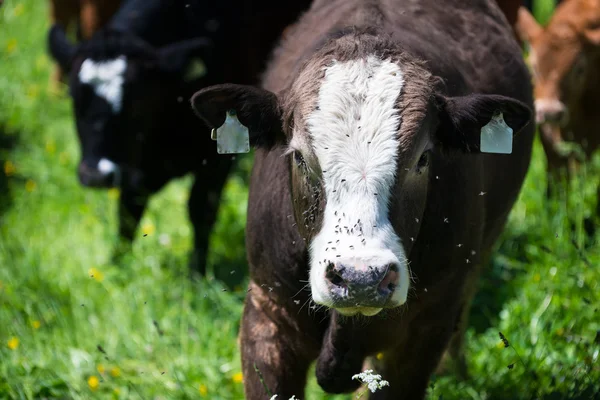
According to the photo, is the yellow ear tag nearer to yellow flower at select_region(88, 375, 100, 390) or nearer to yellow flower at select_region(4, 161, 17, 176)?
yellow flower at select_region(88, 375, 100, 390)

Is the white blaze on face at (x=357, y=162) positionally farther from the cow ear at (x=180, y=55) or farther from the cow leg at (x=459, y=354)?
the cow ear at (x=180, y=55)

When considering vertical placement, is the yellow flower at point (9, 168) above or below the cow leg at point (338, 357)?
below

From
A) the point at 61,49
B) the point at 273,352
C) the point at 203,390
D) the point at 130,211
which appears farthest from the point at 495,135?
the point at 61,49

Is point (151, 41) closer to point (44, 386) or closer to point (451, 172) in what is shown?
point (44, 386)

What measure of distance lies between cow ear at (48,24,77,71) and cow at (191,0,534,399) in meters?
3.00

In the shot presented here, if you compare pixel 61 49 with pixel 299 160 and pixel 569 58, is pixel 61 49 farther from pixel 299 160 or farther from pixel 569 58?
pixel 299 160

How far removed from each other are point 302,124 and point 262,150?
57 cm

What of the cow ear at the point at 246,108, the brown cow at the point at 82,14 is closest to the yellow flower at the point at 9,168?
the brown cow at the point at 82,14

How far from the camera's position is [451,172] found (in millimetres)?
3549

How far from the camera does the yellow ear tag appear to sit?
3371 mm

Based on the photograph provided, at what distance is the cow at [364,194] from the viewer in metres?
2.96

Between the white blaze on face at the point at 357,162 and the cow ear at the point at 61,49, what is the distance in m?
3.94

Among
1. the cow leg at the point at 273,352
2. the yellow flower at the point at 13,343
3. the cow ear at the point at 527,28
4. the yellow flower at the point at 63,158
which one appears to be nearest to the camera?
the cow leg at the point at 273,352

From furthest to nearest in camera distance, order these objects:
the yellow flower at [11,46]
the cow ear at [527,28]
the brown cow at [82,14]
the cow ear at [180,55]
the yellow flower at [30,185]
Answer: the yellow flower at [11,46]
the brown cow at [82,14]
the yellow flower at [30,185]
the cow ear at [527,28]
the cow ear at [180,55]
